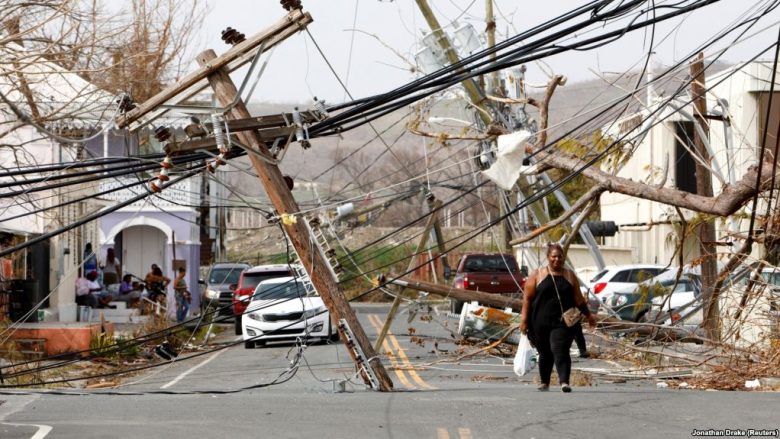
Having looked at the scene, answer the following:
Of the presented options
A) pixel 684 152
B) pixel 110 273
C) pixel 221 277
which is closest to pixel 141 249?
pixel 221 277

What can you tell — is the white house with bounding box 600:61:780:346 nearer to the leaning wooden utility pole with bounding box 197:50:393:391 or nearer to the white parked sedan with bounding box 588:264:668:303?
the white parked sedan with bounding box 588:264:668:303

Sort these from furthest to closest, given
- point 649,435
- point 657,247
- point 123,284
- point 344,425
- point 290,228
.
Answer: point 657,247 < point 123,284 < point 290,228 < point 344,425 < point 649,435

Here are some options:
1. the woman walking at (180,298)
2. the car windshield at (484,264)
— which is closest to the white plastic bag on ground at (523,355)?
the woman walking at (180,298)

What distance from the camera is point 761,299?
51.7 ft

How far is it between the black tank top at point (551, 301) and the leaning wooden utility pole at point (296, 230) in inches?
90.3

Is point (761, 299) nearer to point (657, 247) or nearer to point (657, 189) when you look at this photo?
point (657, 189)

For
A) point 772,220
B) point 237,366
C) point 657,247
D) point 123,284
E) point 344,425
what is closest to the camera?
point 344,425

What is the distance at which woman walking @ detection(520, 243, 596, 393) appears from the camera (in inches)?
533

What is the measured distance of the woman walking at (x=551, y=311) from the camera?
13.5 m

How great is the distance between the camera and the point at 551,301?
13648mm

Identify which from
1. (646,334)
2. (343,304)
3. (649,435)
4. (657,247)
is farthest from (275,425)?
(657,247)

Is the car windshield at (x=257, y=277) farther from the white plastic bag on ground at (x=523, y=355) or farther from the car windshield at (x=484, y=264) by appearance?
the white plastic bag on ground at (x=523, y=355)

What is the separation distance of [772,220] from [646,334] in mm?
3069

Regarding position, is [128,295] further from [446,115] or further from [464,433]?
[464,433]
